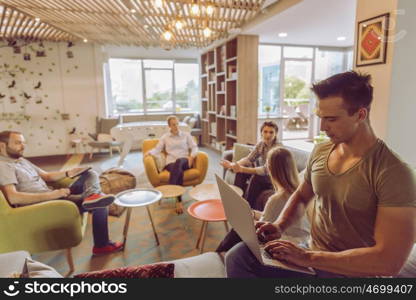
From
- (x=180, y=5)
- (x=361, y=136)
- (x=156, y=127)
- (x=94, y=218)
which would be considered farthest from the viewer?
(x=156, y=127)

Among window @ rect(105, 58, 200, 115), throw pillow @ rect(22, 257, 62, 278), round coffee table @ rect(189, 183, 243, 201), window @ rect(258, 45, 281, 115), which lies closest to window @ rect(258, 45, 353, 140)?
window @ rect(258, 45, 281, 115)

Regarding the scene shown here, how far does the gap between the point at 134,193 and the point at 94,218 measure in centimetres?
47

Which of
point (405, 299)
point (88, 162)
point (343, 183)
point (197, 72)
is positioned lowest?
point (88, 162)

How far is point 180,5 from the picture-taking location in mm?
3832

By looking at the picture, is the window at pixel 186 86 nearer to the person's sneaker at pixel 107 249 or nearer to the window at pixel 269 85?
the window at pixel 269 85

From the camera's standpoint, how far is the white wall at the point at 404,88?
7.06 feet

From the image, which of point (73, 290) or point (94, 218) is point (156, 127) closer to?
point (94, 218)

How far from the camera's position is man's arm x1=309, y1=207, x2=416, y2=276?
899mm

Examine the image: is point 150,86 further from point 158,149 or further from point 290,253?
point 290,253

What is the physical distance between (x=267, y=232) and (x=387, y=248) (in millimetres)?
542

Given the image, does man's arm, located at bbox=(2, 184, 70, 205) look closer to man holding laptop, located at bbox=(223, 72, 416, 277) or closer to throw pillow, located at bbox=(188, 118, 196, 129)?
man holding laptop, located at bbox=(223, 72, 416, 277)

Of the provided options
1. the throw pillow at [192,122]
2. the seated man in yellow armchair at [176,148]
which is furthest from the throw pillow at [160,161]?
the throw pillow at [192,122]

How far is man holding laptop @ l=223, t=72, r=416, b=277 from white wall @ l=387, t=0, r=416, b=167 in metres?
1.47

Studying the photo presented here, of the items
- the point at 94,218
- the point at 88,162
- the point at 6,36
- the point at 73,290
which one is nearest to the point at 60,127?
the point at 88,162
